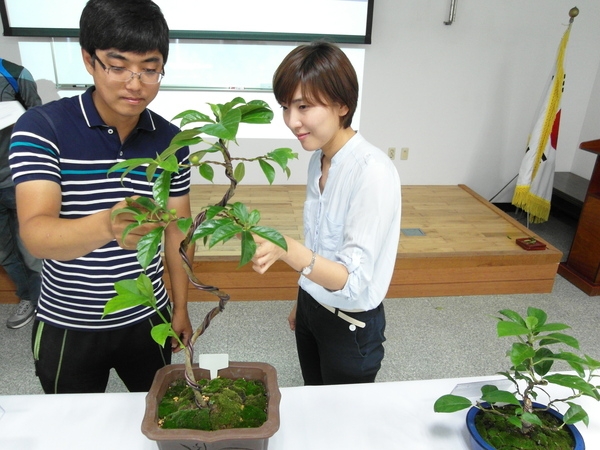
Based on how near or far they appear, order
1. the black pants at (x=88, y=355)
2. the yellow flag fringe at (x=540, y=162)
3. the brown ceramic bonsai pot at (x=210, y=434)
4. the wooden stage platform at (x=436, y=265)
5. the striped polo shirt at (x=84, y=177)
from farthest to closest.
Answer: the yellow flag fringe at (x=540, y=162) < the wooden stage platform at (x=436, y=265) < the black pants at (x=88, y=355) < the striped polo shirt at (x=84, y=177) < the brown ceramic bonsai pot at (x=210, y=434)

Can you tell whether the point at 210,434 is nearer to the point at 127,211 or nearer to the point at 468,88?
the point at 127,211

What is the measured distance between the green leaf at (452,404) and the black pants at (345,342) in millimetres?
375

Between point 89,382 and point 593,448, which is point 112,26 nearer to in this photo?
point 89,382

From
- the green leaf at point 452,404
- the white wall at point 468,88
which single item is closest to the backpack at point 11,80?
the white wall at point 468,88

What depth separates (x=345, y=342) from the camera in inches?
49.0

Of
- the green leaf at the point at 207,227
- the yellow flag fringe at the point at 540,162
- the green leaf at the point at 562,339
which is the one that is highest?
the green leaf at the point at 207,227

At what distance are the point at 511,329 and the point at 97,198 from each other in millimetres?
908

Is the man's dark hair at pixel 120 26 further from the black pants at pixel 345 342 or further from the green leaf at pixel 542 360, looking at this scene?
the green leaf at pixel 542 360

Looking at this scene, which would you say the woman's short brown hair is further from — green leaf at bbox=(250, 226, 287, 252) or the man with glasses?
green leaf at bbox=(250, 226, 287, 252)

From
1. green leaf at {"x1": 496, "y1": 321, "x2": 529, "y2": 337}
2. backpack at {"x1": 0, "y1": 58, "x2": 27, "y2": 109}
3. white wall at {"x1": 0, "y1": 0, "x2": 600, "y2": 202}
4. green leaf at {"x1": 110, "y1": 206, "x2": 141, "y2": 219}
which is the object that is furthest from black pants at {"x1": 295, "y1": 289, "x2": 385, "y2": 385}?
white wall at {"x1": 0, "y1": 0, "x2": 600, "y2": 202}

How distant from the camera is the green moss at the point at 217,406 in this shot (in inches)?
30.5

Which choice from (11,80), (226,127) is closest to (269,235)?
(226,127)

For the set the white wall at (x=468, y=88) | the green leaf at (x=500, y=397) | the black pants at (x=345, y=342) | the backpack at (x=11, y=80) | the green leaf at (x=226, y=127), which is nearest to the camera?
the green leaf at (x=226, y=127)

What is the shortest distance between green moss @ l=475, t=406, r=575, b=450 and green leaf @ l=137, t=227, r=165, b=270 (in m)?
0.69
